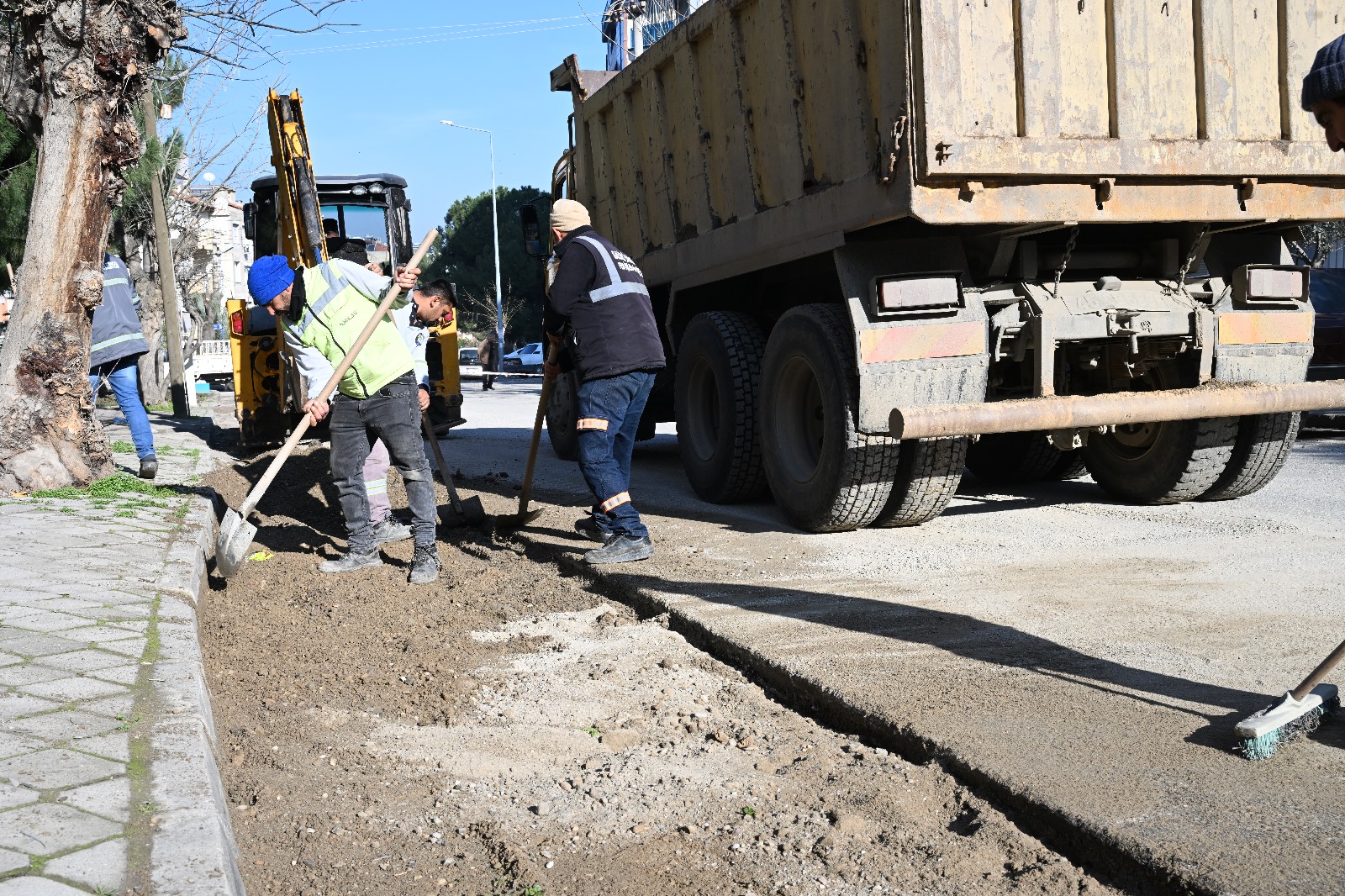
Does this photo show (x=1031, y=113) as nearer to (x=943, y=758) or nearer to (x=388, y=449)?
(x=943, y=758)

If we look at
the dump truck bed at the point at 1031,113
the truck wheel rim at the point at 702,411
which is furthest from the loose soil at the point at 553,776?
the truck wheel rim at the point at 702,411

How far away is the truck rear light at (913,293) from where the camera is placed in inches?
215

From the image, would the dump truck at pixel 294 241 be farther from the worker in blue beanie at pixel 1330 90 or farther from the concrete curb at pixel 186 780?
the worker in blue beanie at pixel 1330 90

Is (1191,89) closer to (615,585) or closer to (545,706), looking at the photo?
(615,585)

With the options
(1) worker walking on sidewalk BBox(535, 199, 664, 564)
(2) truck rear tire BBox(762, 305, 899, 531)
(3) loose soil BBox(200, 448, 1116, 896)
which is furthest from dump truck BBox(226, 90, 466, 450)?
(3) loose soil BBox(200, 448, 1116, 896)

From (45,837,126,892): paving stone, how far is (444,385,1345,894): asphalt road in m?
1.90

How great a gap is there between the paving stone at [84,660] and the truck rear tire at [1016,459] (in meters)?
5.37

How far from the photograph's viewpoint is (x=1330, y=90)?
2641 millimetres

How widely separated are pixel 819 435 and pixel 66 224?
514 cm

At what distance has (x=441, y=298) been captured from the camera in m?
6.71

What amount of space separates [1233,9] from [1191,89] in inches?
17.2

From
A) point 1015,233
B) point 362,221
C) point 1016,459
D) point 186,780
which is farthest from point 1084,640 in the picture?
point 362,221

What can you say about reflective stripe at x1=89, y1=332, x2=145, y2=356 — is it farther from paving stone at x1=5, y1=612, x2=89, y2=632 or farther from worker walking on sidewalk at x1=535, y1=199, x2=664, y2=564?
paving stone at x1=5, y1=612, x2=89, y2=632

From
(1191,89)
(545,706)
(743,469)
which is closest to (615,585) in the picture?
(545,706)
